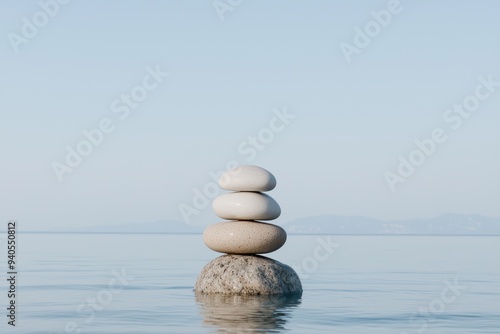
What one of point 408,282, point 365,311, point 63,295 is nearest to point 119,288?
point 63,295

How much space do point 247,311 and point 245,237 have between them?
3137mm

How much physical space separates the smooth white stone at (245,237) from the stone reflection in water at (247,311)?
1.08 meters

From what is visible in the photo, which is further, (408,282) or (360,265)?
(360,265)

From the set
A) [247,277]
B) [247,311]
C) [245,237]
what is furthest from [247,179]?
[247,311]

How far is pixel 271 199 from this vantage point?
1688 centimetres

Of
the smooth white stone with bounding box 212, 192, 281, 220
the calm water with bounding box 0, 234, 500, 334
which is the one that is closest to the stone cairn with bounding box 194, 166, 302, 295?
the smooth white stone with bounding box 212, 192, 281, 220

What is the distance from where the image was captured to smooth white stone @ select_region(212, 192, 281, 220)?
16.5 meters

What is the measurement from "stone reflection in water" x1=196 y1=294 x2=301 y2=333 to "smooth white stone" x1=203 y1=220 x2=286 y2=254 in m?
1.08

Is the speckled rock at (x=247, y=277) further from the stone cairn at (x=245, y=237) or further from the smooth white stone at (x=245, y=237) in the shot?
the smooth white stone at (x=245, y=237)

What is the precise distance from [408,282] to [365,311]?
654 cm

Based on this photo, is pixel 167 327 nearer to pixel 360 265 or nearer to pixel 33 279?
pixel 33 279

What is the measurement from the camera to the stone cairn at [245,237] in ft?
53.5

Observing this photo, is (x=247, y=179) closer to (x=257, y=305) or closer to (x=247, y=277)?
(x=247, y=277)

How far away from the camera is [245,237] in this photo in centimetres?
1647
